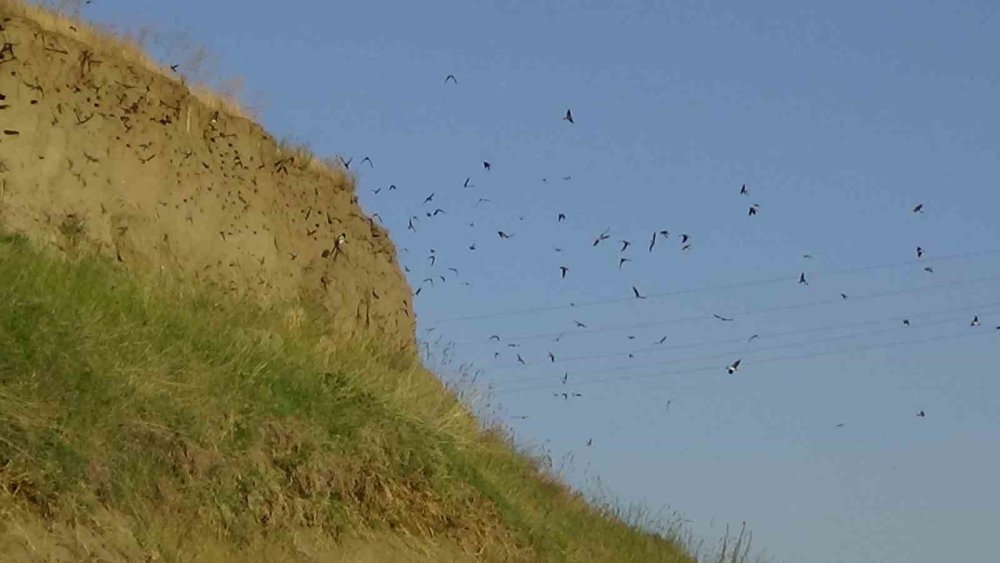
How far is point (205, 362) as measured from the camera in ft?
47.1

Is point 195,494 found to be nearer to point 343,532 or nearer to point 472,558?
point 343,532

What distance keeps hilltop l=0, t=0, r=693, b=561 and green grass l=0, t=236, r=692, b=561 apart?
2cm

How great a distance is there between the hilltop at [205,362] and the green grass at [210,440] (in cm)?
2

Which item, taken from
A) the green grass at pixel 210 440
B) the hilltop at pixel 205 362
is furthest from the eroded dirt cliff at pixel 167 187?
the green grass at pixel 210 440

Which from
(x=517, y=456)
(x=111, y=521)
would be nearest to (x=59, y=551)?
(x=111, y=521)

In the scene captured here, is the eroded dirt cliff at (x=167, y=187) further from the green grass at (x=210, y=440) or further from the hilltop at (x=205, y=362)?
the green grass at (x=210, y=440)

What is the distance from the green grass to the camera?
11359 millimetres

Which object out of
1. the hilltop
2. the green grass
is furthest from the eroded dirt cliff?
the green grass

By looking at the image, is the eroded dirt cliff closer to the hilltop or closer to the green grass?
the hilltop

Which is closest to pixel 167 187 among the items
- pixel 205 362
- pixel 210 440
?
pixel 205 362

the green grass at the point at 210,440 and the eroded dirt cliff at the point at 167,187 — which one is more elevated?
the eroded dirt cliff at the point at 167,187

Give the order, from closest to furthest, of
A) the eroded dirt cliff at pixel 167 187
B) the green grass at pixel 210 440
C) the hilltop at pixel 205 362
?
the green grass at pixel 210 440, the hilltop at pixel 205 362, the eroded dirt cliff at pixel 167 187

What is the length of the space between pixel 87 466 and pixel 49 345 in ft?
3.97

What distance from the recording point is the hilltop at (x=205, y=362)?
11.8 metres
